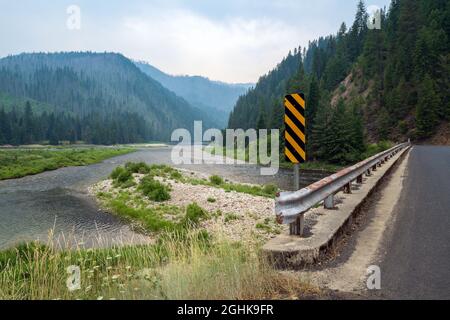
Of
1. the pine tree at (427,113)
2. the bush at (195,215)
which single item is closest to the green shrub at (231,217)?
the bush at (195,215)

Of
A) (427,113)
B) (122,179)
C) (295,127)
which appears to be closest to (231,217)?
(295,127)

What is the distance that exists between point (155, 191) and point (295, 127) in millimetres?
21570

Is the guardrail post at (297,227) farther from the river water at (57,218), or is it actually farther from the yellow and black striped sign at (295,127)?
the river water at (57,218)

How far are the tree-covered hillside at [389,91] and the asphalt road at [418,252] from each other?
54.6 meters

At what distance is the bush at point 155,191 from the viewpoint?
26156mm

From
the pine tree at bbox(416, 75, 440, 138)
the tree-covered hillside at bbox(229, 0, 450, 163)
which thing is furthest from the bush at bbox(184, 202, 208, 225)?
the pine tree at bbox(416, 75, 440, 138)

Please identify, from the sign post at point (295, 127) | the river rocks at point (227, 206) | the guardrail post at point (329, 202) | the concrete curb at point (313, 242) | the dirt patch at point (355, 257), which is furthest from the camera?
the river rocks at point (227, 206)

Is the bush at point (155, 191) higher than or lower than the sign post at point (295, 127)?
lower

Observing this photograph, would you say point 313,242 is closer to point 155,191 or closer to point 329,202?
point 329,202

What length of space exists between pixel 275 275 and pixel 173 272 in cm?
158

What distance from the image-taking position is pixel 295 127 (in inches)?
264

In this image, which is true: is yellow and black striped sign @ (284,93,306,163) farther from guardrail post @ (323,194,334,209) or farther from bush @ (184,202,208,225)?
bush @ (184,202,208,225)
